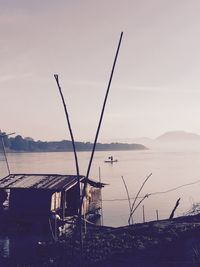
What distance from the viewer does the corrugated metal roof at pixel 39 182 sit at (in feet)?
87.1

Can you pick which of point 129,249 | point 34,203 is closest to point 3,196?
point 34,203

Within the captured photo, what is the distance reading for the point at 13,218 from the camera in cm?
2689

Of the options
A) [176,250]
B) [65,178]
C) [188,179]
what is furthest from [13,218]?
[188,179]

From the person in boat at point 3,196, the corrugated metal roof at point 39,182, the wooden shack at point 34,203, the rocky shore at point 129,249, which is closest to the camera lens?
the rocky shore at point 129,249

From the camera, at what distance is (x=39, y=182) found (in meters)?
28.0

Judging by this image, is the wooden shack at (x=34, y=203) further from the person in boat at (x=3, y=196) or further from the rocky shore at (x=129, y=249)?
the rocky shore at (x=129, y=249)

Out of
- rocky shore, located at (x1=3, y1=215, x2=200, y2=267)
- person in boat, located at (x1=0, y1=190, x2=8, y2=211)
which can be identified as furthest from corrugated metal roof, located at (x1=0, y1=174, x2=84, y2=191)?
rocky shore, located at (x1=3, y1=215, x2=200, y2=267)

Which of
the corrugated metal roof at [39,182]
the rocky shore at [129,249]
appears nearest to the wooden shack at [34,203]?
the corrugated metal roof at [39,182]

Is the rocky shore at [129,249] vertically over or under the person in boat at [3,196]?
under

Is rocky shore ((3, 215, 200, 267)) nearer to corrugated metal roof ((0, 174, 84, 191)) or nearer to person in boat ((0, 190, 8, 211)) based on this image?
corrugated metal roof ((0, 174, 84, 191))

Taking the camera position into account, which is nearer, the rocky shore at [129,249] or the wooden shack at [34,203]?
the rocky shore at [129,249]

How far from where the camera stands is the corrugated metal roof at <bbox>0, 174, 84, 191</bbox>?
26538mm

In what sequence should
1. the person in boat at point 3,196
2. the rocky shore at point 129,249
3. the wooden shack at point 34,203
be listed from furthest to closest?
Result: the person in boat at point 3,196, the wooden shack at point 34,203, the rocky shore at point 129,249

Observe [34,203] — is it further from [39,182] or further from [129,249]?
[129,249]
